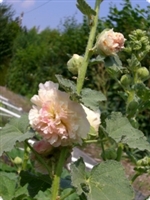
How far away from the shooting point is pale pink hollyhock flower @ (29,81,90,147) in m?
0.98

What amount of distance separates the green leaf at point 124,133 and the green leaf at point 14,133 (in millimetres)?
156

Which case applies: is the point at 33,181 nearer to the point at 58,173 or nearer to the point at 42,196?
the point at 58,173

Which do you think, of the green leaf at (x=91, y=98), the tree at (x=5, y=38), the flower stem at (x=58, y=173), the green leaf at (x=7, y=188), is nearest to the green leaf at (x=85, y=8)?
the green leaf at (x=91, y=98)

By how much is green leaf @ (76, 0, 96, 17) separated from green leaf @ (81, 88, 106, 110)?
6.4 inches

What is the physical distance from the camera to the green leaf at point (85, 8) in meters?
1.05

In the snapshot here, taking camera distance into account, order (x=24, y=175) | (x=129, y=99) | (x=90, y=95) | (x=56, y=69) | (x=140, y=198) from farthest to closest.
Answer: (x=56, y=69)
(x=140, y=198)
(x=129, y=99)
(x=24, y=175)
(x=90, y=95)

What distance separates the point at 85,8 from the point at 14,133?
279 mm

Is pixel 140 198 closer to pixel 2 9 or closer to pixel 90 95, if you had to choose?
pixel 90 95

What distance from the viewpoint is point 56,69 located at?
38.3 feet

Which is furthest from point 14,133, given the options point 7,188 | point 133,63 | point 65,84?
point 7,188

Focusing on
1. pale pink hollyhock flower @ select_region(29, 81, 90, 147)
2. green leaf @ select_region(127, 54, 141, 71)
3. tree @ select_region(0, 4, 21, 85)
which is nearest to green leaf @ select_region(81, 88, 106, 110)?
pale pink hollyhock flower @ select_region(29, 81, 90, 147)

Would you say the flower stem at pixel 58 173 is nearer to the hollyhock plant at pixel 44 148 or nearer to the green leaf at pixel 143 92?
the hollyhock plant at pixel 44 148

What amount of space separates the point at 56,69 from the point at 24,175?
1058 centimetres

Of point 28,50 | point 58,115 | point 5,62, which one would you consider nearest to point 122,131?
point 58,115
